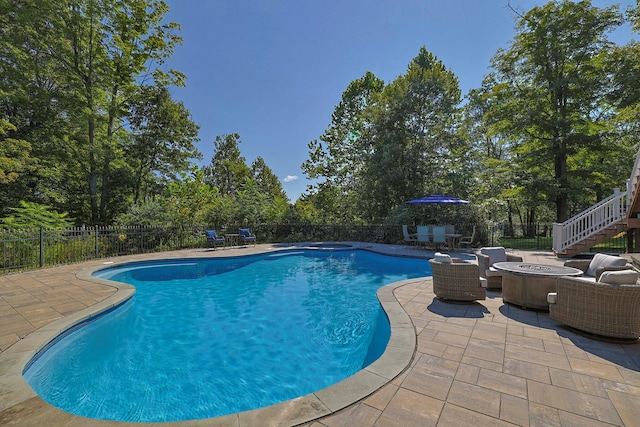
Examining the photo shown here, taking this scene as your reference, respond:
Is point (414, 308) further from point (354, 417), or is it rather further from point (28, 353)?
point (28, 353)

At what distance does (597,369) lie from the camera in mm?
2584

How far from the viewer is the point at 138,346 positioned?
422cm

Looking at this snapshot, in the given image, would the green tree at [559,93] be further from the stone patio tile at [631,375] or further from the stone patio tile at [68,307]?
the stone patio tile at [68,307]

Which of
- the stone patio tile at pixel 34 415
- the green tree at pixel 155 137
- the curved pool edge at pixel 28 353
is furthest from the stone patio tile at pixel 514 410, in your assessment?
the green tree at pixel 155 137

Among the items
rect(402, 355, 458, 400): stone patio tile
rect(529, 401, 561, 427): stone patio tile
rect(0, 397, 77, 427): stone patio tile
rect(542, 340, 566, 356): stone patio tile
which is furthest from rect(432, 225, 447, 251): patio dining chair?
rect(0, 397, 77, 427): stone patio tile

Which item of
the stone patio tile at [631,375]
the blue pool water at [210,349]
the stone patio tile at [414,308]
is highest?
the stone patio tile at [631,375]

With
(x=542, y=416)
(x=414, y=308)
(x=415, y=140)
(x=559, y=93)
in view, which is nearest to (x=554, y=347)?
(x=542, y=416)

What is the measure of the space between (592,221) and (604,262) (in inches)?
274

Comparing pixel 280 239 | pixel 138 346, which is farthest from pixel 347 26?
pixel 138 346

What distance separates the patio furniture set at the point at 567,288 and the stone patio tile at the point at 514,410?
6.37 ft

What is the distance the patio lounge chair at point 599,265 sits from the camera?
156 inches

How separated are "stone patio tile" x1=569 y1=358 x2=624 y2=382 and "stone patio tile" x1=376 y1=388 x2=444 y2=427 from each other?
1577mm

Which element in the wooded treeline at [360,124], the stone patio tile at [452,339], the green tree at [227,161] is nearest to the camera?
the stone patio tile at [452,339]

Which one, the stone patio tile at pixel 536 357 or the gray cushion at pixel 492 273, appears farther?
the gray cushion at pixel 492 273
